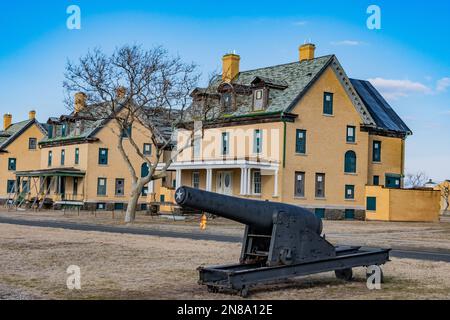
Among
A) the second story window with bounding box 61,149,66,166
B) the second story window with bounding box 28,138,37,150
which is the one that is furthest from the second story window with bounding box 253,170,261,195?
the second story window with bounding box 28,138,37,150

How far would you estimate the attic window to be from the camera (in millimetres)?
46872

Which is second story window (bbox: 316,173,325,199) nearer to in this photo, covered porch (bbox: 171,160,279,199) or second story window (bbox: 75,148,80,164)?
covered porch (bbox: 171,160,279,199)

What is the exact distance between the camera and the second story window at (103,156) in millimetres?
59750

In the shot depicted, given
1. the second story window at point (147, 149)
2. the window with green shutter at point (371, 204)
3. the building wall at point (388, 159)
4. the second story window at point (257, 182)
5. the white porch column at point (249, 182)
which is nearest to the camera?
the white porch column at point (249, 182)

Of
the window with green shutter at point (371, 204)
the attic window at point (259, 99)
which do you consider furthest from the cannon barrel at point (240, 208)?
the window with green shutter at point (371, 204)

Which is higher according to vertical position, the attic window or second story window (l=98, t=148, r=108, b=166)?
the attic window

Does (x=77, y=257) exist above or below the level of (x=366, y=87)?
below

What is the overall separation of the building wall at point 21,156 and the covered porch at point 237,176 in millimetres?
27983

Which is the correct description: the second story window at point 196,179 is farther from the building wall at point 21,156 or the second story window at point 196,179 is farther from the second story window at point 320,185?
the building wall at point 21,156
